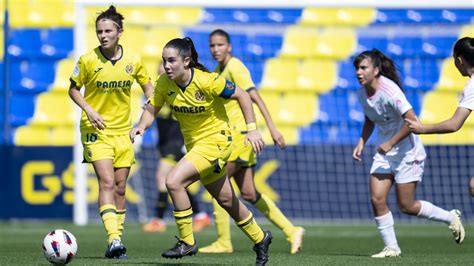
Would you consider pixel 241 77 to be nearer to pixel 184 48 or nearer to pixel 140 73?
pixel 140 73

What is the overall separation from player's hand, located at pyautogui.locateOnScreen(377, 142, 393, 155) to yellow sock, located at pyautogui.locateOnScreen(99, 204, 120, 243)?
7.98 feet

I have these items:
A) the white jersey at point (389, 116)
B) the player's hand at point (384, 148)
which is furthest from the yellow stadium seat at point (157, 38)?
the player's hand at point (384, 148)

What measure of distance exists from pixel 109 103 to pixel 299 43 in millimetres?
6550

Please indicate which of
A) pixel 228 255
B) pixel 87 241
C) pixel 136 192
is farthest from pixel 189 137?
pixel 136 192

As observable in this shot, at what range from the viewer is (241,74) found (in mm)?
9914

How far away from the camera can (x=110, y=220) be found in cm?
876

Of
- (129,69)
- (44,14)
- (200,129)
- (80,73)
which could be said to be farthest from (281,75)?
(200,129)

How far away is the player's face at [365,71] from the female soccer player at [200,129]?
65.1 inches

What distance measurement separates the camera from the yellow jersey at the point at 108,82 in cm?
899

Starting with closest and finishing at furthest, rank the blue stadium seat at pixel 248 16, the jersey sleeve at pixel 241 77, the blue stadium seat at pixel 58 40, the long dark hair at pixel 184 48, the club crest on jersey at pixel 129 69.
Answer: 1. the long dark hair at pixel 184 48
2. the club crest on jersey at pixel 129 69
3. the jersey sleeve at pixel 241 77
4. the blue stadium seat at pixel 248 16
5. the blue stadium seat at pixel 58 40

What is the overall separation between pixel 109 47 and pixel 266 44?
6.59 m

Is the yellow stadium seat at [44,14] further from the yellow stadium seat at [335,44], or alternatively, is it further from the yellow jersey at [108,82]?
the yellow jersey at [108,82]

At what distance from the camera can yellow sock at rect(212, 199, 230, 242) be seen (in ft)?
33.0

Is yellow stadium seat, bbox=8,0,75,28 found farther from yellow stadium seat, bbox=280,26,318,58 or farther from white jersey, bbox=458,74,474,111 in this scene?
white jersey, bbox=458,74,474,111
